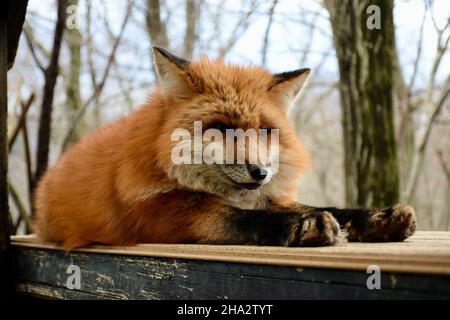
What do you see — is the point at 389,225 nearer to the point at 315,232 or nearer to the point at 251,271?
the point at 315,232

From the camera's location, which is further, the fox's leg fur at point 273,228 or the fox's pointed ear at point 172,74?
the fox's pointed ear at point 172,74

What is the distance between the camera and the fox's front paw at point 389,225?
6.23ft

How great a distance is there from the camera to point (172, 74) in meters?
2.35

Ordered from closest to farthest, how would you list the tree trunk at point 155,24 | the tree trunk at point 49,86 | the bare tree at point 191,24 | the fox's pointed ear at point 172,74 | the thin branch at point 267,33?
the fox's pointed ear at point 172,74 → the tree trunk at point 49,86 → the thin branch at point 267,33 → the tree trunk at point 155,24 → the bare tree at point 191,24

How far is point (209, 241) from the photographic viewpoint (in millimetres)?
2029

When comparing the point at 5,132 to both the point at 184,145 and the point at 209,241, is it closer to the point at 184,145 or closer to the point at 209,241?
the point at 184,145

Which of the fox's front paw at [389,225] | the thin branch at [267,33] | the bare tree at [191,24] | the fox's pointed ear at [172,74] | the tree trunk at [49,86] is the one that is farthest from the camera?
the bare tree at [191,24]

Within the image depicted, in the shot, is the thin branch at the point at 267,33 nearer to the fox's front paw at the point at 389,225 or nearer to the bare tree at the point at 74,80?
the bare tree at the point at 74,80

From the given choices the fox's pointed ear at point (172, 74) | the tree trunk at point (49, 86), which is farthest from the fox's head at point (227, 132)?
the tree trunk at point (49, 86)
